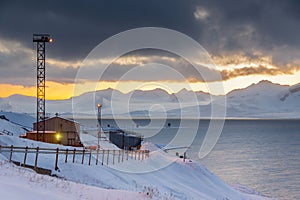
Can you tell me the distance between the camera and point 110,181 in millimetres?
29812

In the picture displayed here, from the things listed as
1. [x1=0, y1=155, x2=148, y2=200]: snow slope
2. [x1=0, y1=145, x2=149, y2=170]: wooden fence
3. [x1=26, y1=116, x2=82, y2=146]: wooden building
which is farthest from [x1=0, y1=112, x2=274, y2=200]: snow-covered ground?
[x1=26, y1=116, x2=82, y2=146]: wooden building

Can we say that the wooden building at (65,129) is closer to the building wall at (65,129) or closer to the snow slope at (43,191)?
the building wall at (65,129)

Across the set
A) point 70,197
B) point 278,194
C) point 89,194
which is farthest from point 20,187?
point 278,194

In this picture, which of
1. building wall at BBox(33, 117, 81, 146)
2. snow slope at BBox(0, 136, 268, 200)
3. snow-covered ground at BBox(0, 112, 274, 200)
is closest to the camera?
snow-covered ground at BBox(0, 112, 274, 200)

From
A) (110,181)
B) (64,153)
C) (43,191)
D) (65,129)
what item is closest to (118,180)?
(110,181)

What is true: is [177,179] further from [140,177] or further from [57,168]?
[57,168]

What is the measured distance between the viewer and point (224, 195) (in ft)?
140

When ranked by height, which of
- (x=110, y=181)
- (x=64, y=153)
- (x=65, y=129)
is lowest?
(x=110, y=181)

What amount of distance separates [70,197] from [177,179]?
1202 inches

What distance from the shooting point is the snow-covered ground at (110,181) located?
1605 centimetres

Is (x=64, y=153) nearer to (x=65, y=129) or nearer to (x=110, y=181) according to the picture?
(x=110, y=181)

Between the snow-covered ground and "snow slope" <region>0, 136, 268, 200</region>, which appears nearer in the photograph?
the snow-covered ground

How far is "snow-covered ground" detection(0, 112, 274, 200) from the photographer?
1605 cm

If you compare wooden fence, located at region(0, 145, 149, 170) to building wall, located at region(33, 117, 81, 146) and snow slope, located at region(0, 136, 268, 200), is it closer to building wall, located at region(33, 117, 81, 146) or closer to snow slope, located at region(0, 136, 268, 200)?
snow slope, located at region(0, 136, 268, 200)
